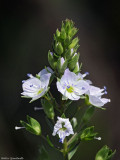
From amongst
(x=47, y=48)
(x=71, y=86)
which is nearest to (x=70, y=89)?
(x=71, y=86)

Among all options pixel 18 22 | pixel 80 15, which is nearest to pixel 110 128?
pixel 80 15

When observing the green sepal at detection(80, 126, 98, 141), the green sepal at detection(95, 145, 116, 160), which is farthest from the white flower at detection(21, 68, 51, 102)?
the green sepal at detection(95, 145, 116, 160)

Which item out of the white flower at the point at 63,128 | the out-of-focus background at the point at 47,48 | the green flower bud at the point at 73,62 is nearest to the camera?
the white flower at the point at 63,128

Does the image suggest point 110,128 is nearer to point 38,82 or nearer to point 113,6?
point 113,6

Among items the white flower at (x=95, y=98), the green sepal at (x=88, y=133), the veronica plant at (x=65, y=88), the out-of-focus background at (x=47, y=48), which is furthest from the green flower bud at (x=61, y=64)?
the out-of-focus background at (x=47, y=48)

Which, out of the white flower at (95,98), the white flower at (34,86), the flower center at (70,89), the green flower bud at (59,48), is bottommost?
the white flower at (95,98)

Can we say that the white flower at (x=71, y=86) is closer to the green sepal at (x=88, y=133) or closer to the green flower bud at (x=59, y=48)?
the green flower bud at (x=59, y=48)

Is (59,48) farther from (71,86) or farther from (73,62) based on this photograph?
(71,86)
